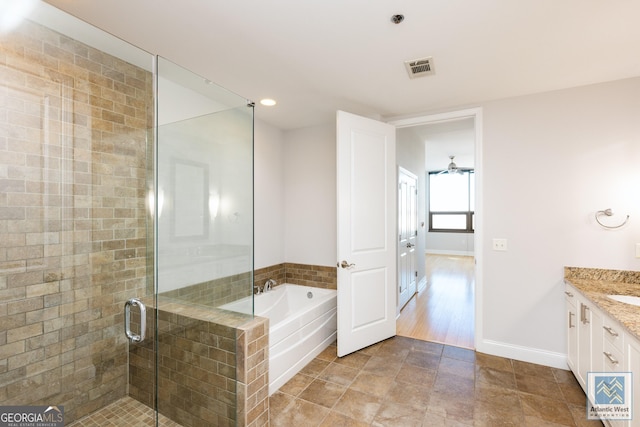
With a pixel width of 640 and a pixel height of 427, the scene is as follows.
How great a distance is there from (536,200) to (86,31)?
3.58 metres

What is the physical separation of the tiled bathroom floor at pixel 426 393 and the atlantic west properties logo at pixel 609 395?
13 cm

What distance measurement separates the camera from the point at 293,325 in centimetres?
244

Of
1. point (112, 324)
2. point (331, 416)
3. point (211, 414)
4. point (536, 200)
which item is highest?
point (536, 200)

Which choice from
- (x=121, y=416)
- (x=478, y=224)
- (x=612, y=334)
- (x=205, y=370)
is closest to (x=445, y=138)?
(x=478, y=224)

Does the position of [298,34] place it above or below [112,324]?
above

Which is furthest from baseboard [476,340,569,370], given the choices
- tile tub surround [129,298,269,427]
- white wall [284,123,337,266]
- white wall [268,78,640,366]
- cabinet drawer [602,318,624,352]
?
tile tub surround [129,298,269,427]

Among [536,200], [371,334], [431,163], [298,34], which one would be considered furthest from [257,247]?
[431,163]

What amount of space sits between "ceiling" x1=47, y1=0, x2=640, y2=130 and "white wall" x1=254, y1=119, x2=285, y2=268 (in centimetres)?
84

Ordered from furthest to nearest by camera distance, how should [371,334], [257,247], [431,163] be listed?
[431,163]
[257,247]
[371,334]

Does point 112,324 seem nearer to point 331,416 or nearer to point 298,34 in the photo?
point 331,416

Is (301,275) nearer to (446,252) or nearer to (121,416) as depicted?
(121,416)

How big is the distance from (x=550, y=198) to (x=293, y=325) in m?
2.52

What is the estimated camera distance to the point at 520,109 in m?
2.63

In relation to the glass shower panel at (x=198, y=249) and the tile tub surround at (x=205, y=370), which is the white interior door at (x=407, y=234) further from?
the tile tub surround at (x=205, y=370)
